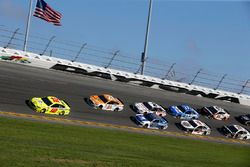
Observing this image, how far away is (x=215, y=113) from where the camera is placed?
4606 centimetres

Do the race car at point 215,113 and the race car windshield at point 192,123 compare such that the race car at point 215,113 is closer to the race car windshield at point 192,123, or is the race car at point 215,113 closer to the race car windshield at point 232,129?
the race car windshield at point 232,129

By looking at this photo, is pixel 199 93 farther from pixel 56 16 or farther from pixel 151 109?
pixel 56 16

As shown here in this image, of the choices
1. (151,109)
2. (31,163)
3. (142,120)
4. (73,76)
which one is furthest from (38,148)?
(73,76)

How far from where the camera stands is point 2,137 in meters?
17.0

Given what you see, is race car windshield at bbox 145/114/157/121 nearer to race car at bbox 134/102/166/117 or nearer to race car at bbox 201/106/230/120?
race car at bbox 134/102/166/117

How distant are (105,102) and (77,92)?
3.11 m

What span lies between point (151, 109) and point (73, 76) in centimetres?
868

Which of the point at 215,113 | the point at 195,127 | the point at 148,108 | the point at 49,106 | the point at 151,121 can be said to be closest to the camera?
the point at 49,106

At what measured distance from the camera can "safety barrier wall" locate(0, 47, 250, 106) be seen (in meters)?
41.8

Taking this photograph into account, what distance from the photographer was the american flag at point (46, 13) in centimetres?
4381

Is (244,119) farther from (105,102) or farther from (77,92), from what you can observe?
(77,92)

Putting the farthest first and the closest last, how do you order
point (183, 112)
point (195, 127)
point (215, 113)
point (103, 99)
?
point (215, 113) → point (183, 112) → point (195, 127) → point (103, 99)

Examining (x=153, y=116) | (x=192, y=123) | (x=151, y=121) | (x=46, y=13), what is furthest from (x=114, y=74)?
(x=151, y=121)

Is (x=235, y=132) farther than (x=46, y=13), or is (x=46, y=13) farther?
(x=46, y=13)
